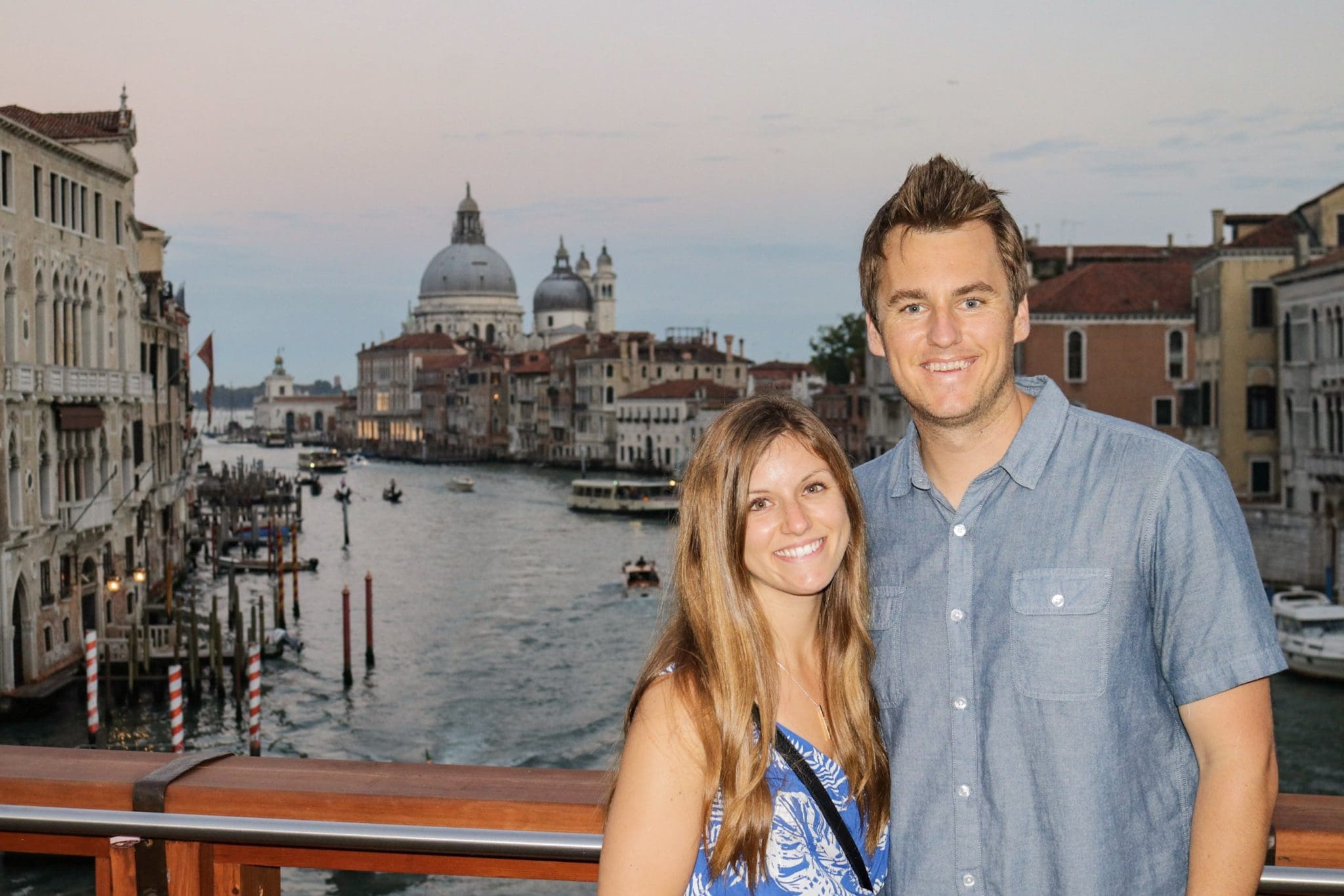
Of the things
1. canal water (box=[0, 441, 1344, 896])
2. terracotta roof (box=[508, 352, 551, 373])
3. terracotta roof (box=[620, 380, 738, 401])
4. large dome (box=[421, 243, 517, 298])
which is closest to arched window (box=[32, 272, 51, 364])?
canal water (box=[0, 441, 1344, 896])

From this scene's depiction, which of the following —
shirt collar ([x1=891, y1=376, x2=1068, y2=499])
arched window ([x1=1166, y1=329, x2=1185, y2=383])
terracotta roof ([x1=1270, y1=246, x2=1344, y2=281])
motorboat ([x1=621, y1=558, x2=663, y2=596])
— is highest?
terracotta roof ([x1=1270, y1=246, x2=1344, y2=281])

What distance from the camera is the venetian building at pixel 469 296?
8381 centimetres

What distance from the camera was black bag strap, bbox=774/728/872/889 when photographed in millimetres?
1258

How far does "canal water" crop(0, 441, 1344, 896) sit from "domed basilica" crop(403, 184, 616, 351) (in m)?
51.0

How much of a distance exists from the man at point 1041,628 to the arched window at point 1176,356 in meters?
20.5

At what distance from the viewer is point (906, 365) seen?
1385 millimetres

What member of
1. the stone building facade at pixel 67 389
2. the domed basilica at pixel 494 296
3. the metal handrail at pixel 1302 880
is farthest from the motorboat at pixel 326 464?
the metal handrail at pixel 1302 880

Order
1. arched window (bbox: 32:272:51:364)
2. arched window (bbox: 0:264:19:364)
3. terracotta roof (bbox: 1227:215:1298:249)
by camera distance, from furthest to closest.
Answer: terracotta roof (bbox: 1227:215:1298:249)
arched window (bbox: 32:272:51:364)
arched window (bbox: 0:264:19:364)

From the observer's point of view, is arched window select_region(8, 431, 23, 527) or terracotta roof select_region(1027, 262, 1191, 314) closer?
arched window select_region(8, 431, 23, 527)

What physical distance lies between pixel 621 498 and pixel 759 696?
36271mm

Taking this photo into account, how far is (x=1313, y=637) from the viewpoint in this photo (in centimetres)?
1273

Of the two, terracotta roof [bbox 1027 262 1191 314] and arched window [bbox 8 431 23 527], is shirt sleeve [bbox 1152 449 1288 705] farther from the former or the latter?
terracotta roof [bbox 1027 262 1191 314]

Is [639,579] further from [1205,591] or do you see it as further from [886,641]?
[1205,591]

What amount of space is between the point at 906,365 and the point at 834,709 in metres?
0.34
